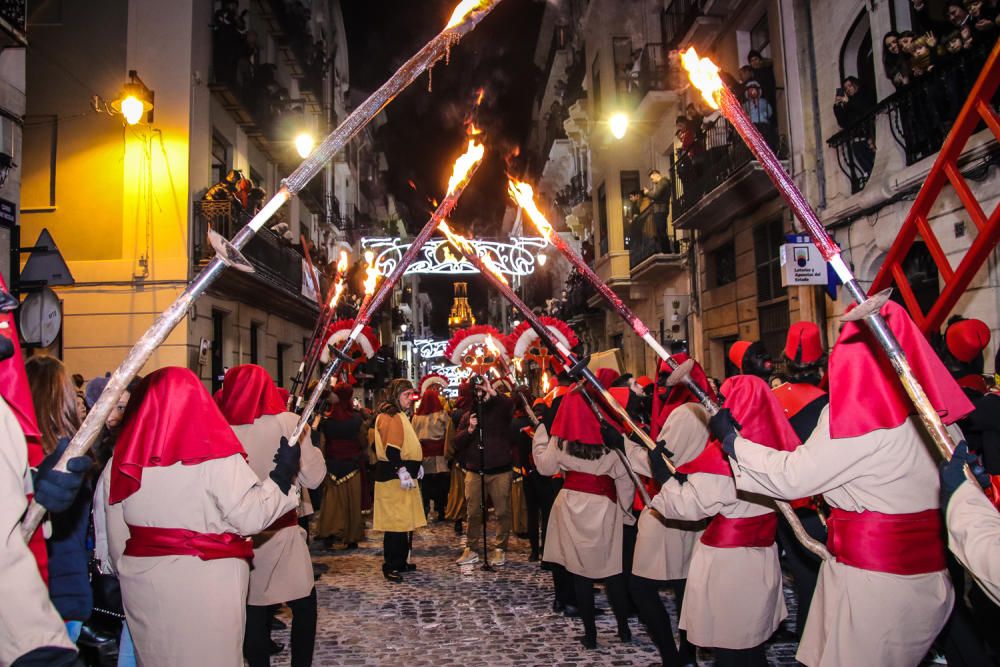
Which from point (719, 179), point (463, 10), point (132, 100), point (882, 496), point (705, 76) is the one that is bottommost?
point (882, 496)

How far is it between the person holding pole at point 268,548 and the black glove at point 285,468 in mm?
718

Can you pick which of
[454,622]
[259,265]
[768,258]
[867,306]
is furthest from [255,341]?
[867,306]

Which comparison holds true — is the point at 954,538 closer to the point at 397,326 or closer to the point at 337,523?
the point at 337,523

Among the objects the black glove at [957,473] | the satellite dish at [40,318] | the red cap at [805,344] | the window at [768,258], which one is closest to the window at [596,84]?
the window at [768,258]

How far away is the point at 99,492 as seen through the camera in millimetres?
4262

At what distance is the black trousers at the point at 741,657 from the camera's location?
13.5ft

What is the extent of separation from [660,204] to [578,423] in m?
14.9

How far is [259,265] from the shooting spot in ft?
59.6

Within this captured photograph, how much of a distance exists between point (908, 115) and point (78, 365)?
15205 millimetres

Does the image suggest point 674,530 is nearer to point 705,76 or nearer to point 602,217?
point 705,76

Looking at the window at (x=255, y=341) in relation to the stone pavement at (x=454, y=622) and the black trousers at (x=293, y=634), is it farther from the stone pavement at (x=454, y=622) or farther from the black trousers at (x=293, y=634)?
the black trousers at (x=293, y=634)

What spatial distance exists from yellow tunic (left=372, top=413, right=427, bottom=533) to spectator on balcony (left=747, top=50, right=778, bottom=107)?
30.7ft

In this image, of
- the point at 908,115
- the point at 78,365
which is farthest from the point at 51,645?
the point at 78,365

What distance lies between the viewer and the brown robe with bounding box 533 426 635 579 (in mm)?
5930
